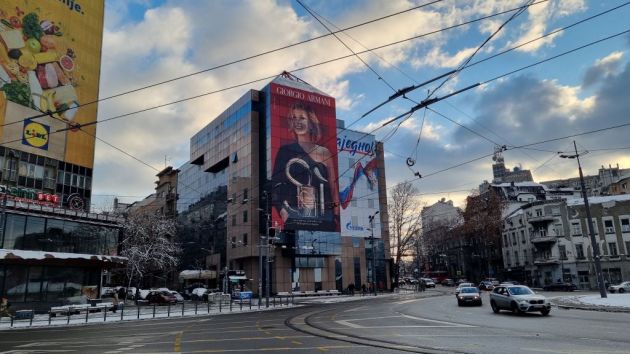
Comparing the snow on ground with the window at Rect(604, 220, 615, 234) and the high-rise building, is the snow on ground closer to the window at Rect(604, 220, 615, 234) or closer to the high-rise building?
the window at Rect(604, 220, 615, 234)

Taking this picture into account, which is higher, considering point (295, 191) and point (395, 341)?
point (295, 191)

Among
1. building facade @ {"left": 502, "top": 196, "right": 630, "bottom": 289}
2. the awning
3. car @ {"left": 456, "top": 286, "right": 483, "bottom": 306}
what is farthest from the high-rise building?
building facade @ {"left": 502, "top": 196, "right": 630, "bottom": 289}

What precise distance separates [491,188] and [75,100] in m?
72.8

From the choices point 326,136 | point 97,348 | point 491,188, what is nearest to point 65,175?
point 326,136

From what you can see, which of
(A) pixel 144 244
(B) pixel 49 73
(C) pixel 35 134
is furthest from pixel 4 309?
(B) pixel 49 73

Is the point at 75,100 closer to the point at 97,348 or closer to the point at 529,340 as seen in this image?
the point at 97,348

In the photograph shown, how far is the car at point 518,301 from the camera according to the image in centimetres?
2169

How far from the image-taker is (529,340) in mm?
12867

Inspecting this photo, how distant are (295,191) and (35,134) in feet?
107

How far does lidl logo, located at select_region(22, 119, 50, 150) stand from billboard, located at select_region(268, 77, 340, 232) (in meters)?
27.6

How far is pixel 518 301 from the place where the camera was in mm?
22078

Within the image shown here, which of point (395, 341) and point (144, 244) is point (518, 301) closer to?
point (395, 341)

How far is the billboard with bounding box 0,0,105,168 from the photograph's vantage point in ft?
170

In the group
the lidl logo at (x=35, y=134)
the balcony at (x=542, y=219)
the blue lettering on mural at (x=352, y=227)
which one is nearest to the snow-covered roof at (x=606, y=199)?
the balcony at (x=542, y=219)
